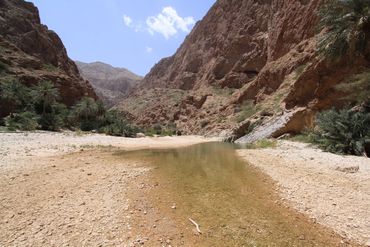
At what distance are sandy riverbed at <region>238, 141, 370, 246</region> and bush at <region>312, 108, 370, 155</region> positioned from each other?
2.04 meters

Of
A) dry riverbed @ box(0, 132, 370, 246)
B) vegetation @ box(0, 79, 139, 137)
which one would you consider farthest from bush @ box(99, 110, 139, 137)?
dry riverbed @ box(0, 132, 370, 246)

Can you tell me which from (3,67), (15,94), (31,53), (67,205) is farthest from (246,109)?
(31,53)

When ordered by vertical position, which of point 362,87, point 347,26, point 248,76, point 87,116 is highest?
point 248,76

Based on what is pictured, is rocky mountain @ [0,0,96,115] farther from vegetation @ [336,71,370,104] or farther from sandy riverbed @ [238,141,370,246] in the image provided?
vegetation @ [336,71,370,104]

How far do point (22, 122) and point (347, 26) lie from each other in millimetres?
37525

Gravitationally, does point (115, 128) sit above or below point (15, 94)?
below

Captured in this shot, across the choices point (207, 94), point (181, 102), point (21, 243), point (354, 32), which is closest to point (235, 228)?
point (21, 243)

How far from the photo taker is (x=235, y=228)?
6.13m

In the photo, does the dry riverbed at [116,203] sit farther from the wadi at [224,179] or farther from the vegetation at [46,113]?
the vegetation at [46,113]

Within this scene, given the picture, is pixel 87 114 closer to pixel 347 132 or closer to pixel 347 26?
pixel 347 26

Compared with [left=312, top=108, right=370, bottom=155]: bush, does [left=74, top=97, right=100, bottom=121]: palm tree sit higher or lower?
higher

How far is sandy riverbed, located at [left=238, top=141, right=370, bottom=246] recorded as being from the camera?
6234mm

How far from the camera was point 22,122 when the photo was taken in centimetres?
3675

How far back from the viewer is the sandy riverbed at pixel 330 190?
623 centimetres
